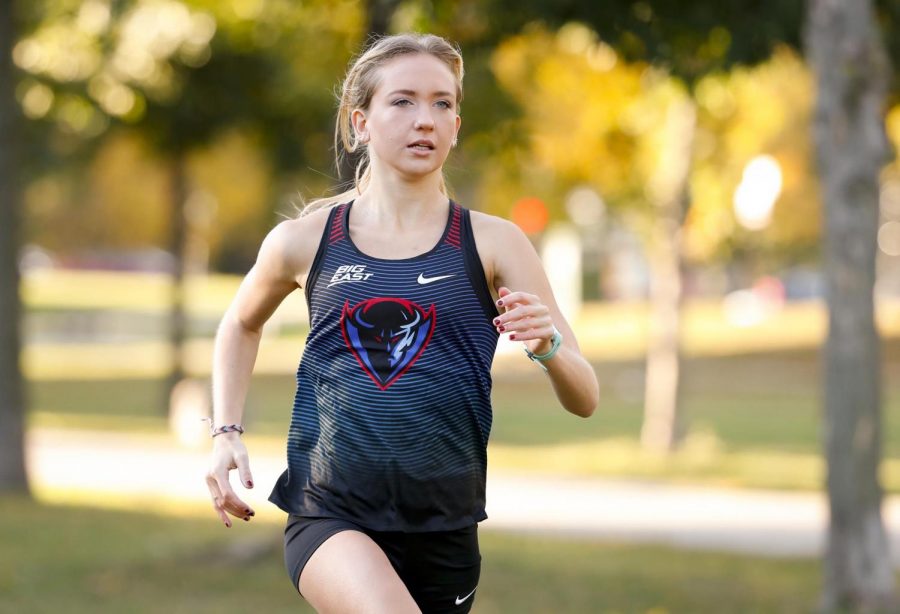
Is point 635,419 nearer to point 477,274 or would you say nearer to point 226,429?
point 226,429

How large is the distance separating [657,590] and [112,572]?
348 cm

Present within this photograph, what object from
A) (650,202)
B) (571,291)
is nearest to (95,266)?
(571,291)

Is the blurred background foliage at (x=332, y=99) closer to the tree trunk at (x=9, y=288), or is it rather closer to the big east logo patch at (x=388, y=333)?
the tree trunk at (x=9, y=288)

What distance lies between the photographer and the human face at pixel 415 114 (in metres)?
3.56

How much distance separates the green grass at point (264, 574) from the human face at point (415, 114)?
5462mm

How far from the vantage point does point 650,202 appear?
63.7 feet

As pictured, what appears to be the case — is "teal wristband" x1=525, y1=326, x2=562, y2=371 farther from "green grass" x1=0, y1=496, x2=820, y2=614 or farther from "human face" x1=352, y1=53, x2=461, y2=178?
"green grass" x1=0, y1=496, x2=820, y2=614

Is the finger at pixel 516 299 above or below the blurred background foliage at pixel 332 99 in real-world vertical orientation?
below

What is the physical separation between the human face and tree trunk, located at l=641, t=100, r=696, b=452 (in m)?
14.2

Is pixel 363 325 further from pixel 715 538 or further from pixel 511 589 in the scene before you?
pixel 715 538

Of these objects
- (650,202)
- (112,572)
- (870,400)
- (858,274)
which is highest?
(650,202)

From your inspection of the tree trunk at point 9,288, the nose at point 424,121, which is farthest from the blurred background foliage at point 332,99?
the nose at point 424,121

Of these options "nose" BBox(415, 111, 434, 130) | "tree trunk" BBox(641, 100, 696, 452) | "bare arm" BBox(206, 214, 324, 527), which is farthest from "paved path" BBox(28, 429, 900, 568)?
"nose" BBox(415, 111, 434, 130)

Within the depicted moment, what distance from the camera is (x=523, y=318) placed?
315cm
